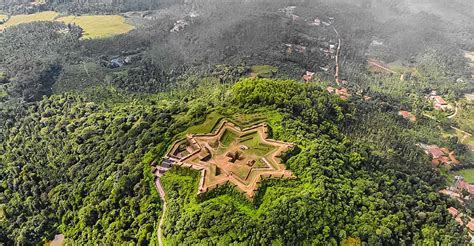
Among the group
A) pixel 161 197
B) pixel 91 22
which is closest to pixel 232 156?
pixel 161 197

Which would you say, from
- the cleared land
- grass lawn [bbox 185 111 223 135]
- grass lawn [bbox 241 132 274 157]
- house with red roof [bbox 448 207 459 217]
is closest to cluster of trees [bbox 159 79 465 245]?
house with red roof [bbox 448 207 459 217]

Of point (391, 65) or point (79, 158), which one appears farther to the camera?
point (391, 65)

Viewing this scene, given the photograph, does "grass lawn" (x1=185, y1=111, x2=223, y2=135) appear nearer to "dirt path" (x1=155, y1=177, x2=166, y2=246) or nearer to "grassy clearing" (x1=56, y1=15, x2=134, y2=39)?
"dirt path" (x1=155, y1=177, x2=166, y2=246)

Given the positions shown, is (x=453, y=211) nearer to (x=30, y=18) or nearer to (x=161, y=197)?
(x=161, y=197)

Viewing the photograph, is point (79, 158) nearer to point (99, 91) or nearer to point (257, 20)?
point (99, 91)

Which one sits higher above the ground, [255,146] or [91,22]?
[255,146]

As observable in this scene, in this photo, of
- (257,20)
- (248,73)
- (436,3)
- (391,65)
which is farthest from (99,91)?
(436,3)
